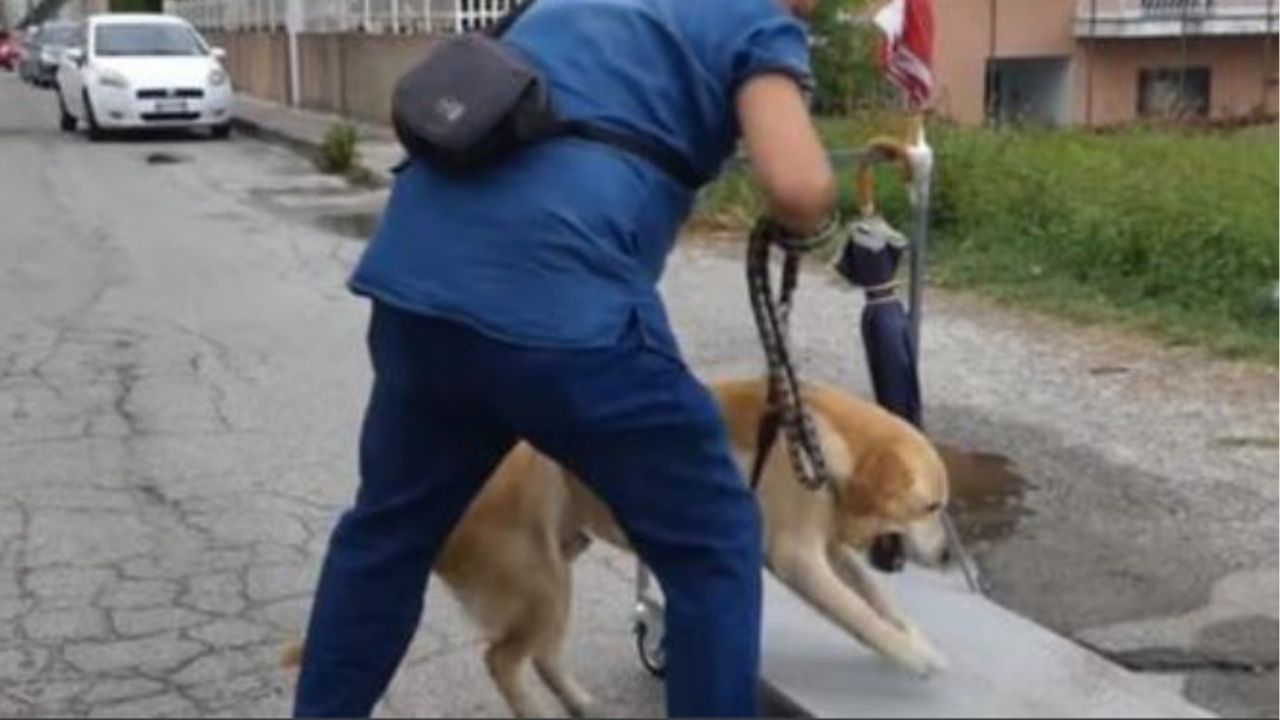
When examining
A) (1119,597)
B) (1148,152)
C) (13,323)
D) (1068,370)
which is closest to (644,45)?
(1119,597)

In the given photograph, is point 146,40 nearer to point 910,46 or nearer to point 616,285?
point 910,46

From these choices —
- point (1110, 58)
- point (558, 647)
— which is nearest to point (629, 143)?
point (558, 647)

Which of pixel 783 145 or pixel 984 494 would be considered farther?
pixel 984 494

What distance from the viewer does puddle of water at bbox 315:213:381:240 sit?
14.6m

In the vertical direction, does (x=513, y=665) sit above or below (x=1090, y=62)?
above

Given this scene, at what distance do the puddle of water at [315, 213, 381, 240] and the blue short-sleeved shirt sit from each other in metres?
10.9

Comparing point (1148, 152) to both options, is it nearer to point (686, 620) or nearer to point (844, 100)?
point (844, 100)

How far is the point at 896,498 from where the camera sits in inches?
159

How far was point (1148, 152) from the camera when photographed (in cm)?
1343

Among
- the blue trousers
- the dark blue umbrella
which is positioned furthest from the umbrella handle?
the blue trousers

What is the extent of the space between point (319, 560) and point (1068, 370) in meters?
3.52

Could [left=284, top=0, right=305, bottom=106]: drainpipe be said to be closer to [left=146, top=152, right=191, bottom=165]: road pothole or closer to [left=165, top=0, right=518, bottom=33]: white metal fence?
[left=165, top=0, right=518, bottom=33]: white metal fence

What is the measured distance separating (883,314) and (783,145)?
233 centimetres

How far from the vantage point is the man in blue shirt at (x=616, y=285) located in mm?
3322
